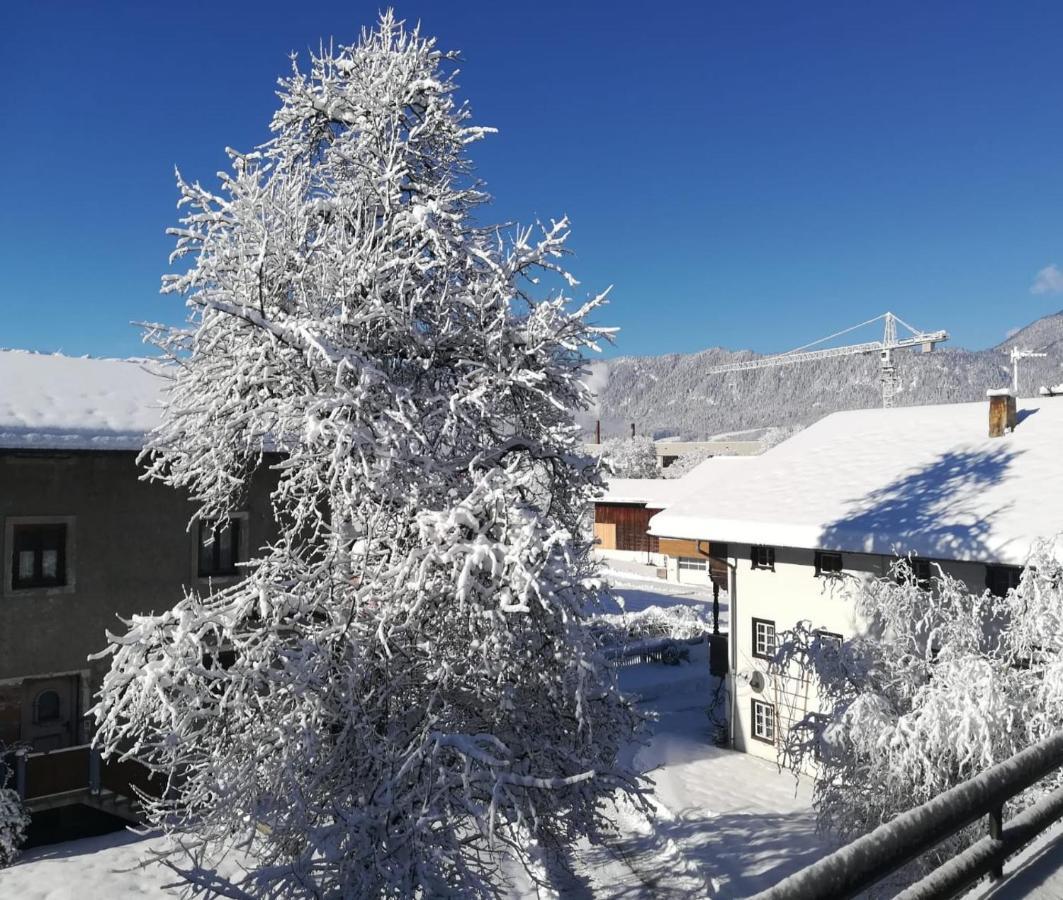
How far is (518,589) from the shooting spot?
6066 millimetres

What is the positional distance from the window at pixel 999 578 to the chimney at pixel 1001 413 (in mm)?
5355

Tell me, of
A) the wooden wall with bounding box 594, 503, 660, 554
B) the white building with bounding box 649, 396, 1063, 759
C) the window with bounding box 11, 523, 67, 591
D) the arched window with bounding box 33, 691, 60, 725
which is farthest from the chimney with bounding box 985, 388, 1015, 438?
the wooden wall with bounding box 594, 503, 660, 554

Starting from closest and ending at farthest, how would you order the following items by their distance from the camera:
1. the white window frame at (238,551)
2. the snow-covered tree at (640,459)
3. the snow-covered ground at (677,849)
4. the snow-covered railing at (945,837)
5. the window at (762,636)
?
1. the snow-covered railing at (945,837)
2. the snow-covered ground at (677,849)
3. the white window frame at (238,551)
4. the window at (762,636)
5. the snow-covered tree at (640,459)

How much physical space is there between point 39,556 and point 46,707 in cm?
310

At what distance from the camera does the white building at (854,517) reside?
14.8 metres

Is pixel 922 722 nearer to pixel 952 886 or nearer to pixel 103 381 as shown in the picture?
pixel 952 886

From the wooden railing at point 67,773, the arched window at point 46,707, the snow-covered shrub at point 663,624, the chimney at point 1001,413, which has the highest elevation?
the chimney at point 1001,413

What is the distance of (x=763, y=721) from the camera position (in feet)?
65.4

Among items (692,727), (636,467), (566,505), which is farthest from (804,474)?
(636,467)

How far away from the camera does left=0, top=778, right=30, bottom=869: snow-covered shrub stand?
518 inches

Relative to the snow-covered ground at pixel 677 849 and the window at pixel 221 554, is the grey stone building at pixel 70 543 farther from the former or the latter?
the snow-covered ground at pixel 677 849

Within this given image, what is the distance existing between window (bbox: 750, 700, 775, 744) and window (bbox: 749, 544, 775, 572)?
12.0 ft

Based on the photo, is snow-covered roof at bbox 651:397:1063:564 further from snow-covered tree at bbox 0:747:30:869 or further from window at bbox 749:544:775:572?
snow-covered tree at bbox 0:747:30:869

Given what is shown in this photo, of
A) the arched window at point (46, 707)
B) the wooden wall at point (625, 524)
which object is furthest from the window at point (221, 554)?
the wooden wall at point (625, 524)
